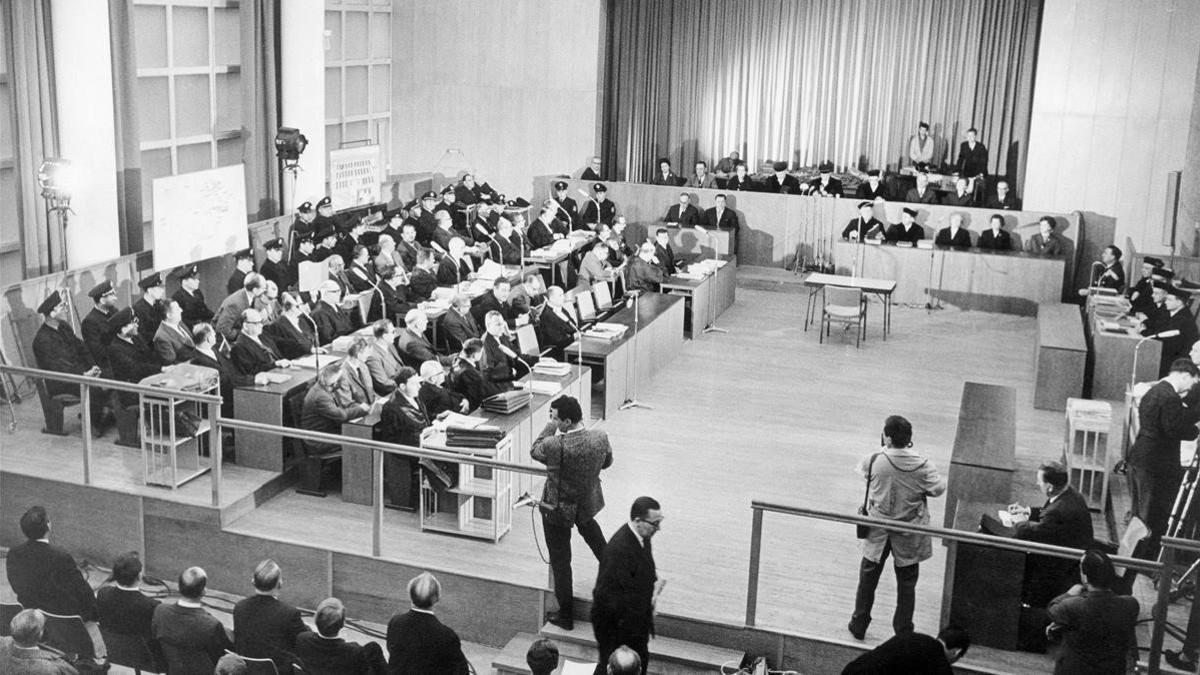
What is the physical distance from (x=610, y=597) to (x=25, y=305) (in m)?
7.23

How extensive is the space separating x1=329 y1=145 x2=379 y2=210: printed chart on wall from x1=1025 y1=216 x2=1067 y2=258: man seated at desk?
9440 mm

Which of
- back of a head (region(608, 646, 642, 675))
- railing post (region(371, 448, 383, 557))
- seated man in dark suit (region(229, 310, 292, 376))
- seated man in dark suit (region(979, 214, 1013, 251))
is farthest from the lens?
seated man in dark suit (region(979, 214, 1013, 251))

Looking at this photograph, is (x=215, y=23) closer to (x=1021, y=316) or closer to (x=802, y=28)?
(x=802, y=28)

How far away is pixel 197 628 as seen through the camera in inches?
263

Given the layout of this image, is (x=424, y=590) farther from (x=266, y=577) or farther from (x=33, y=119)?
(x=33, y=119)

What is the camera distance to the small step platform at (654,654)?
24.7 feet

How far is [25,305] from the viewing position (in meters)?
11.3

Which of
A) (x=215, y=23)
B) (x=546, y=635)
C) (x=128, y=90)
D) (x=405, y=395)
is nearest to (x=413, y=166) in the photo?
(x=215, y=23)

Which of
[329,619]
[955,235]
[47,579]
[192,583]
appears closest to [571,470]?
[329,619]

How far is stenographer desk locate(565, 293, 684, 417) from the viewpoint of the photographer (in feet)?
39.0

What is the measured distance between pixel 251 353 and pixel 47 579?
3637 mm

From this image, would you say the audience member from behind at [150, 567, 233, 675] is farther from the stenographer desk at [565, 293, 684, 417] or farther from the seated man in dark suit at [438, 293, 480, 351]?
the seated man in dark suit at [438, 293, 480, 351]

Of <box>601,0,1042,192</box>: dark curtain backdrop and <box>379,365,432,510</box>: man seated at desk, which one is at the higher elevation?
<box>601,0,1042,192</box>: dark curtain backdrop

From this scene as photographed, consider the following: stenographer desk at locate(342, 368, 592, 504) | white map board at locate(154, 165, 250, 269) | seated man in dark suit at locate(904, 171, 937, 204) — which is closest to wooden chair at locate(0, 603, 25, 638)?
stenographer desk at locate(342, 368, 592, 504)
